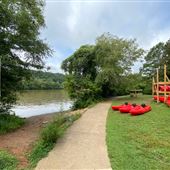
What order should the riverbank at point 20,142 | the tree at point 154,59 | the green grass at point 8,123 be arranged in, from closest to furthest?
1. the riverbank at point 20,142
2. the green grass at point 8,123
3. the tree at point 154,59

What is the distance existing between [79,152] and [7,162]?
1.81m

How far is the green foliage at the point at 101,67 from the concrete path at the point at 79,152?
1020 cm

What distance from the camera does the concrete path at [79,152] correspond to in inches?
226

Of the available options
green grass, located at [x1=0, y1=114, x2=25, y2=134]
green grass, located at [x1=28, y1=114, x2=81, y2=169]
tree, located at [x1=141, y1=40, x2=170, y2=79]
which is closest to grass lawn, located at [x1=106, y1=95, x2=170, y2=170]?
green grass, located at [x1=28, y1=114, x2=81, y2=169]

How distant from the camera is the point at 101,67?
21719 millimetres

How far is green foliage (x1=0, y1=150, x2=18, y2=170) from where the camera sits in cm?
580

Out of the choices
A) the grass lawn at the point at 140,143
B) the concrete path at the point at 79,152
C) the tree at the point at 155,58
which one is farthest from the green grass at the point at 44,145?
the tree at the point at 155,58

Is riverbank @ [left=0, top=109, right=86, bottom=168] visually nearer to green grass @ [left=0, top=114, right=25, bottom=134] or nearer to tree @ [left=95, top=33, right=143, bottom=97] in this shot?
green grass @ [left=0, top=114, right=25, bottom=134]

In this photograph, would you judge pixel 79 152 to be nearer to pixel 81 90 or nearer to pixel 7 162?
pixel 7 162

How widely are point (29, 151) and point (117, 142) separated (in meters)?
2.55

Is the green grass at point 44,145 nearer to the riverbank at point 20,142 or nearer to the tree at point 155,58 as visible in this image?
the riverbank at point 20,142

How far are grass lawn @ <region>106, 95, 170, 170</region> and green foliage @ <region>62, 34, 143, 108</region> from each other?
898cm

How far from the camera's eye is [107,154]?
643 cm

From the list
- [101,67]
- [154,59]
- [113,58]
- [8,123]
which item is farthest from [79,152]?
[154,59]
